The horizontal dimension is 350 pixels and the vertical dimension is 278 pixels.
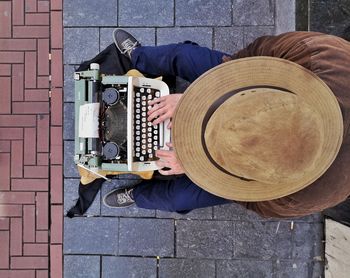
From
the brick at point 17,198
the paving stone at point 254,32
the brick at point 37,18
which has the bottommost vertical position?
the brick at point 17,198

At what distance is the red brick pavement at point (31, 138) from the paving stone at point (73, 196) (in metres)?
0.05

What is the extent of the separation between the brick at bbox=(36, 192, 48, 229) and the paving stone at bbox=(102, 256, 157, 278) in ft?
1.80

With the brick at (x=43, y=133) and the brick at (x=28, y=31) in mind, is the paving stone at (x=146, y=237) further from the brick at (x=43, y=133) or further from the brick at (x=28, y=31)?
the brick at (x=28, y=31)

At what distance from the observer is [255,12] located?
3617mm

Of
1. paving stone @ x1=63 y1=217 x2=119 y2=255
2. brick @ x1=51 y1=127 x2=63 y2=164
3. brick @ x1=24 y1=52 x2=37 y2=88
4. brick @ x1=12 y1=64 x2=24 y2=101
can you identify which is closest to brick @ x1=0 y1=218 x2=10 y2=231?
paving stone @ x1=63 y1=217 x2=119 y2=255

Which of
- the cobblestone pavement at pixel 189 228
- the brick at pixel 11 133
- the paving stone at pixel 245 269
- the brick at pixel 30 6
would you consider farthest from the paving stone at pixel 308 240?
the brick at pixel 30 6

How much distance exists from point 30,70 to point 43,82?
144 millimetres

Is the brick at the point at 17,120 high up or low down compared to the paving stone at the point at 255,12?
down

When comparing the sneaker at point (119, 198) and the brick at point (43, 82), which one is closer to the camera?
the sneaker at point (119, 198)

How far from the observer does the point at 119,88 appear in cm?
282

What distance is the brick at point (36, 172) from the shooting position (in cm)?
362

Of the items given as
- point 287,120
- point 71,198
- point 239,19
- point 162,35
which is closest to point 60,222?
point 71,198

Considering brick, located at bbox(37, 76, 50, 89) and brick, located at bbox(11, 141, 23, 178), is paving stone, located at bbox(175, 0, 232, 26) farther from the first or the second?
brick, located at bbox(11, 141, 23, 178)

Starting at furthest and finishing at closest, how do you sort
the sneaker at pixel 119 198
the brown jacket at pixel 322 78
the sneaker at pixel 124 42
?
the sneaker at pixel 119 198 < the sneaker at pixel 124 42 < the brown jacket at pixel 322 78
